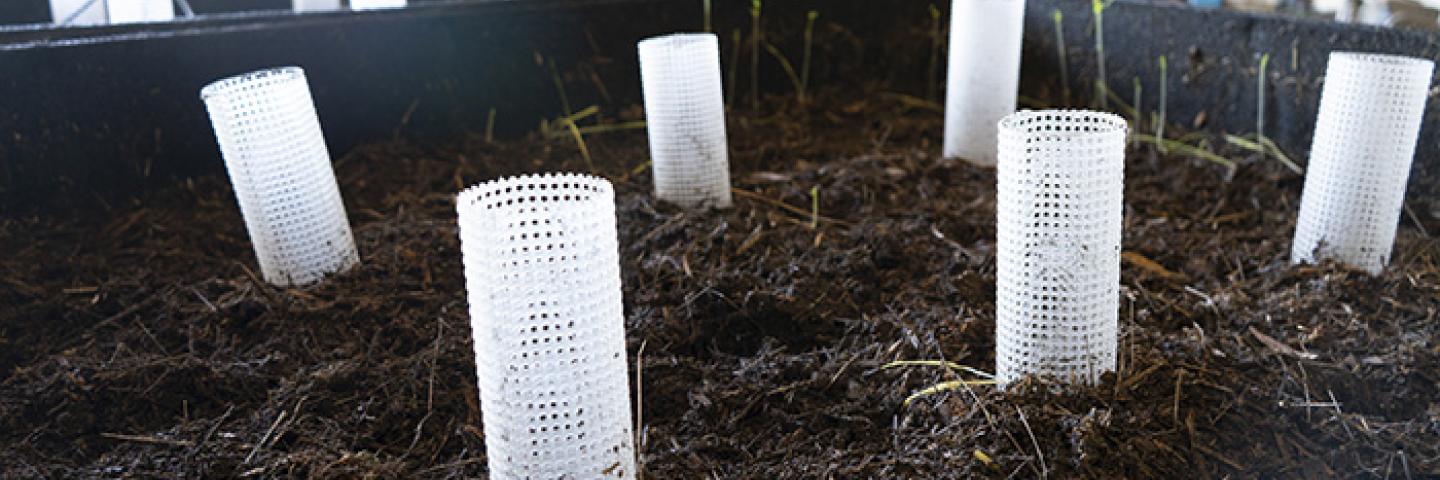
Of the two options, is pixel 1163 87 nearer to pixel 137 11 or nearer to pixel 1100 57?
pixel 1100 57

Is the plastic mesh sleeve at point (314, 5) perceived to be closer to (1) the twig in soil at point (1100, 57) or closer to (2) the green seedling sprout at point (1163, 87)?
(1) the twig in soil at point (1100, 57)

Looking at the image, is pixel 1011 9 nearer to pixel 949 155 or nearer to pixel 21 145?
Result: pixel 949 155

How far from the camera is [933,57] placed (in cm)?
427

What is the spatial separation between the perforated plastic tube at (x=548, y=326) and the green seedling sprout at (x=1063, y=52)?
9.23ft

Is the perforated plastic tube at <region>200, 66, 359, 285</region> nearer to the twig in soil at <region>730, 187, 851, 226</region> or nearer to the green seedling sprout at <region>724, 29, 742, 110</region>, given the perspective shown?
the twig in soil at <region>730, 187, 851, 226</region>

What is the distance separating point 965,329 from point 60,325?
1879mm

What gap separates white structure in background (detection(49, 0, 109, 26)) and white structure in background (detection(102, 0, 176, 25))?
0.07 ft

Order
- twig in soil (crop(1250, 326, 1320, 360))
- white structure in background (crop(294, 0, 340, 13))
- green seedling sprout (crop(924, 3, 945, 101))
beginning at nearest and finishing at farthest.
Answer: twig in soil (crop(1250, 326, 1320, 360)) < white structure in background (crop(294, 0, 340, 13)) < green seedling sprout (crop(924, 3, 945, 101))

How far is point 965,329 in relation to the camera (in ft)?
7.02

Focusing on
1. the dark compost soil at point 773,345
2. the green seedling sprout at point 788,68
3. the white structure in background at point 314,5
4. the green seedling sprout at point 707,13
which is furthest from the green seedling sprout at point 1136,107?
the white structure in background at point 314,5

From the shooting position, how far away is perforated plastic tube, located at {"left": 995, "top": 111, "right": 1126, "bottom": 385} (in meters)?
1.74

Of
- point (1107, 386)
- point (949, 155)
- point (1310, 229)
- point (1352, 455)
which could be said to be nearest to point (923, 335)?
point (1107, 386)

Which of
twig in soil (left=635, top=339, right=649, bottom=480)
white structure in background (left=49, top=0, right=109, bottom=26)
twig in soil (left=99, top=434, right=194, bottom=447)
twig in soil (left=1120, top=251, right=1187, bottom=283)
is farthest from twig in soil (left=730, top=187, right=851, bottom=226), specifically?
white structure in background (left=49, top=0, right=109, bottom=26)

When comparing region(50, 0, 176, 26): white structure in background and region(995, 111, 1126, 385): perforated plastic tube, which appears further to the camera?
region(50, 0, 176, 26): white structure in background
